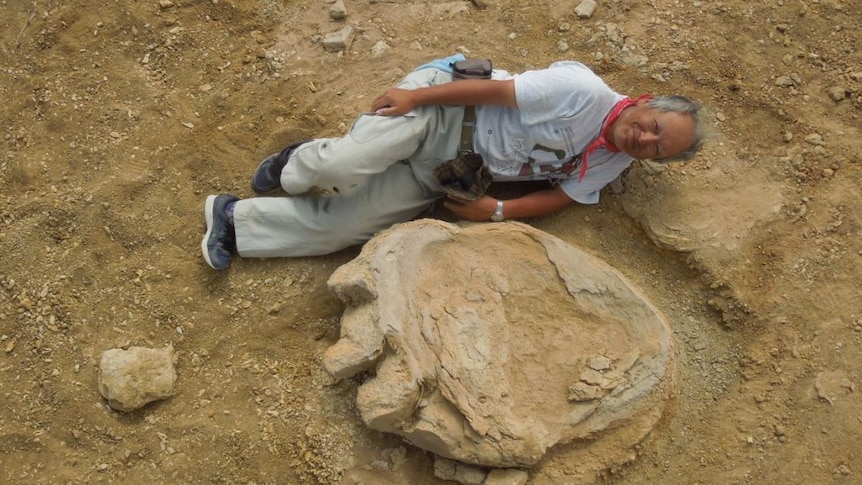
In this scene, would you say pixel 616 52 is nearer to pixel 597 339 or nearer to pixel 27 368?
pixel 597 339

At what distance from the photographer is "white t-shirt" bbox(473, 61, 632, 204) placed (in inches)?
104

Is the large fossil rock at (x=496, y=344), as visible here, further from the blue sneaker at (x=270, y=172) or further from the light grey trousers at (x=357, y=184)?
the blue sneaker at (x=270, y=172)

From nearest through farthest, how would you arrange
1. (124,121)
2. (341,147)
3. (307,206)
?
A: (341,147)
(307,206)
(124,121)

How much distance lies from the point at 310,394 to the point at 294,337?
282 millimetres

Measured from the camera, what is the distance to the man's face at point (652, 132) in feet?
8.26

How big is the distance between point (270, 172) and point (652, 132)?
5.63 ft

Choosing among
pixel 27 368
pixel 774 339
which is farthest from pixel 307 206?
pixel 774 339

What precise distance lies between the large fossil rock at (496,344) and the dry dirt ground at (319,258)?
0.76ft

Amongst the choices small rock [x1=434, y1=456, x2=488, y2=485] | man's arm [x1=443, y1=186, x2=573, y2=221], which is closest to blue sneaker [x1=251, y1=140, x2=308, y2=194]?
man's arm [x1=443, y1=186, x2=573, y2=221]

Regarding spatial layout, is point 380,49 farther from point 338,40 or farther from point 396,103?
point 396,103

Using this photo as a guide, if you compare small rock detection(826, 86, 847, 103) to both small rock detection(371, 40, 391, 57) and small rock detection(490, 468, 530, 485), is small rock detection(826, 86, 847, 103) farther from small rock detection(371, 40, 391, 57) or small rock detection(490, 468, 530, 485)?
small rock detection(490, 468, 530, 485)

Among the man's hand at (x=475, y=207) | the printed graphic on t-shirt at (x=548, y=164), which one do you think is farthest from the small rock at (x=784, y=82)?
the man's hand at (x=475, y=207)

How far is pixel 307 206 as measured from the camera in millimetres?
2926

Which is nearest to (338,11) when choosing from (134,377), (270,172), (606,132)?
(270,172)
